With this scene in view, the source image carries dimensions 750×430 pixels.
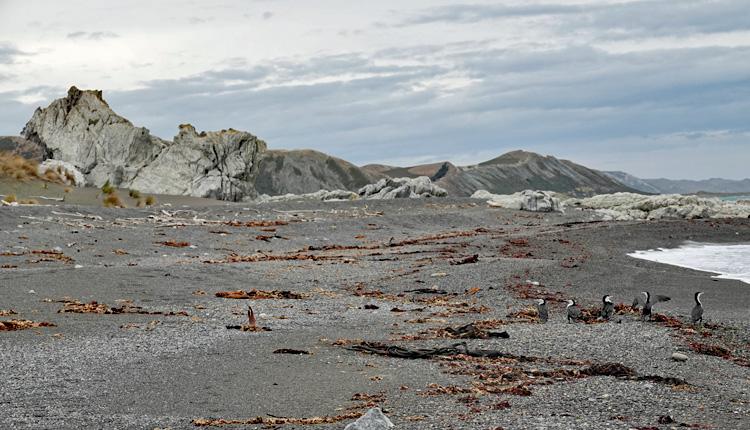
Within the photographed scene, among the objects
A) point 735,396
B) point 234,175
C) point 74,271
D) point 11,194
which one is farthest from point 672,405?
point 234,175

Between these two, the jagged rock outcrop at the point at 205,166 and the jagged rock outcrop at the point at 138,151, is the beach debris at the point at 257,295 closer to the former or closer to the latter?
the jagged rock outcrop at the point at 205,166

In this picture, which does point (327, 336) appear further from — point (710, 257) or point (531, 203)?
point (531, 203)

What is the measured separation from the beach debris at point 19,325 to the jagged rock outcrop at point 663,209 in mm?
29785

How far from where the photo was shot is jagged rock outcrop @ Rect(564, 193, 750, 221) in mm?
38125

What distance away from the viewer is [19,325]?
35.5ft

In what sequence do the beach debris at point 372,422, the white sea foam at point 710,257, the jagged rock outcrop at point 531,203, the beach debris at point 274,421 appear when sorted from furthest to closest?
the jagged rock outcrop at point 531,203 < the white sea foam at point 710,257 < the beach debris at point 274,421 < the beach debris at point 372,422

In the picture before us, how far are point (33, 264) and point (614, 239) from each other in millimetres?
17456

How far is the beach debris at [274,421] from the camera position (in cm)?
682

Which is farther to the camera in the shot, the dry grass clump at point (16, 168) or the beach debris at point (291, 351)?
the dry grass clump at point (16, 168)

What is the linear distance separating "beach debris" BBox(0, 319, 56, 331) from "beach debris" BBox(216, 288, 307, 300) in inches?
160

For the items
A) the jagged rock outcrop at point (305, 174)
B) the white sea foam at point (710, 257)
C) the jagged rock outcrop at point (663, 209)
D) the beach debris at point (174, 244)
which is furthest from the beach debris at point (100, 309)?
the jagged rock outcrop at point (305, 174)

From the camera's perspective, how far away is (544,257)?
22.2 m

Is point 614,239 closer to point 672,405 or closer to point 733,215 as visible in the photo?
point 733,215

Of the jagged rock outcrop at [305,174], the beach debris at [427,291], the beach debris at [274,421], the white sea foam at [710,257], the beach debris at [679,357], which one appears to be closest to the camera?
the beach debris at [274,421]
